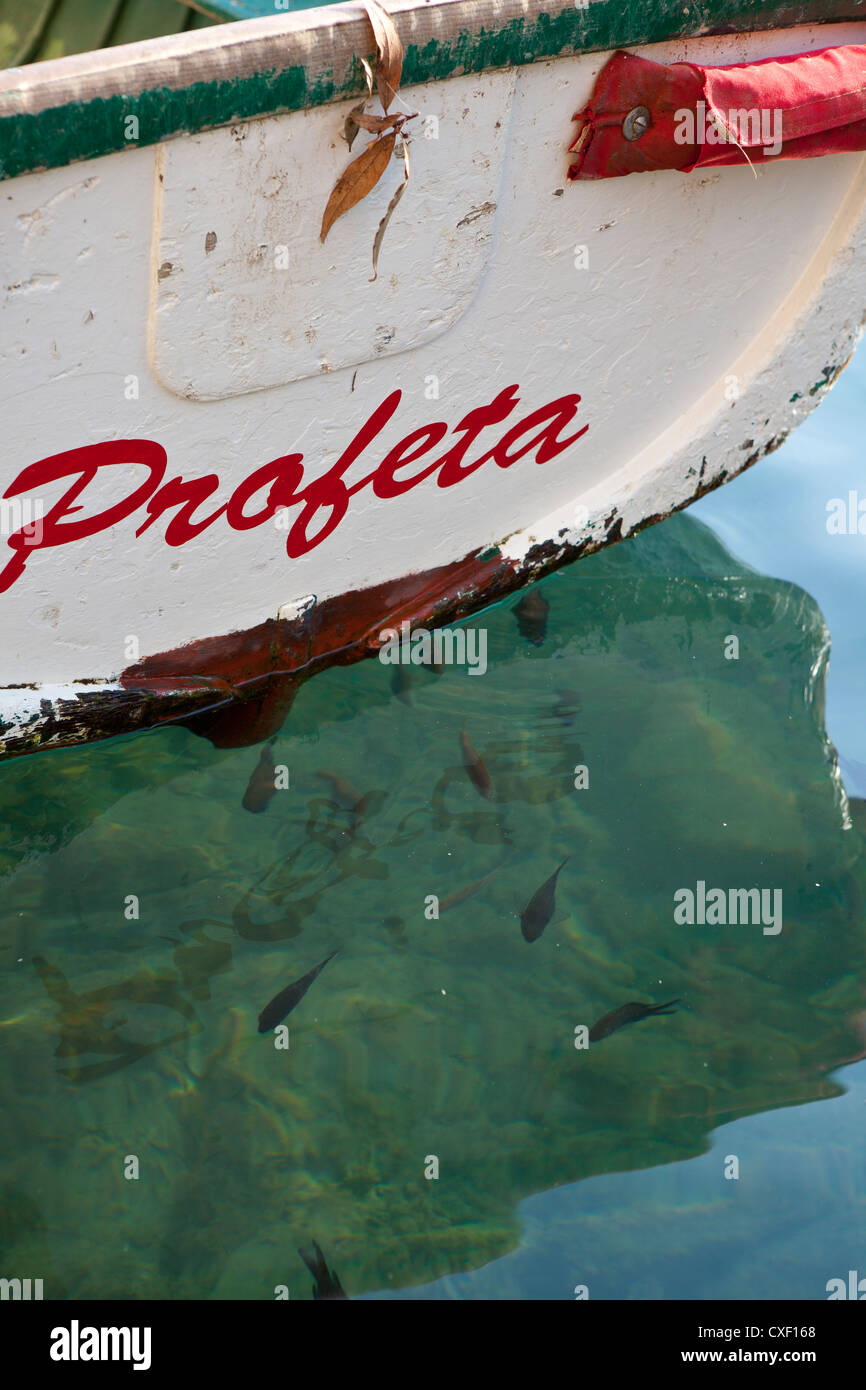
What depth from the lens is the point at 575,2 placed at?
271 centimetres

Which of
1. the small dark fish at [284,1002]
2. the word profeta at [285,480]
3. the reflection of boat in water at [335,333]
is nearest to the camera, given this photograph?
the reflection of boat in water at [335,333]

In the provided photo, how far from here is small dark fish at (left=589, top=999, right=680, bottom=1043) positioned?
10.4 ft

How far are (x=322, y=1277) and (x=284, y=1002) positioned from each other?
676 millimetres

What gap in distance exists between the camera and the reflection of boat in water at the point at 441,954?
2820mm

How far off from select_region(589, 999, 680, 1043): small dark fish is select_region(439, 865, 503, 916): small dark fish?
1.61ft

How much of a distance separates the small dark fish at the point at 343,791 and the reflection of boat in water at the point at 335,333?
0.76ft

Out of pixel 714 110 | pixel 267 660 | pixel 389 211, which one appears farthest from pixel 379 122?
pixel 267 660

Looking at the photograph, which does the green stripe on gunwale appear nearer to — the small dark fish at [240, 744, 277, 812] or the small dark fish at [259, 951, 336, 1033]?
the small dark fish at [240, 744, 277, 812]

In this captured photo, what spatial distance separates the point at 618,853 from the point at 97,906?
1430mm

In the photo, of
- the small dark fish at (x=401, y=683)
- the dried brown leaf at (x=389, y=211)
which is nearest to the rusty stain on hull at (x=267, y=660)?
the small dark fish at (x=401, y=683)

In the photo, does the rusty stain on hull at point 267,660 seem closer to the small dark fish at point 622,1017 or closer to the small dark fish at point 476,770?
the small dark fish at point 476,770

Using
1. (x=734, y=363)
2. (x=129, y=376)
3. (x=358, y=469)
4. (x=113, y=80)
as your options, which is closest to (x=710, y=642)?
Result: (x=734, y=363)

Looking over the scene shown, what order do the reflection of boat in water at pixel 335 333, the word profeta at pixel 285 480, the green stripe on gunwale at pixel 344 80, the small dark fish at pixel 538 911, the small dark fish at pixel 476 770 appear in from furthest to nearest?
the small dark fish at pixel 476 770, the small dark fish at pixel 538 911, the word profeta at pixel 285 480, the reflection of boat in water at pixel 335 333, the green stripe on gunwale at pixel 344 80
